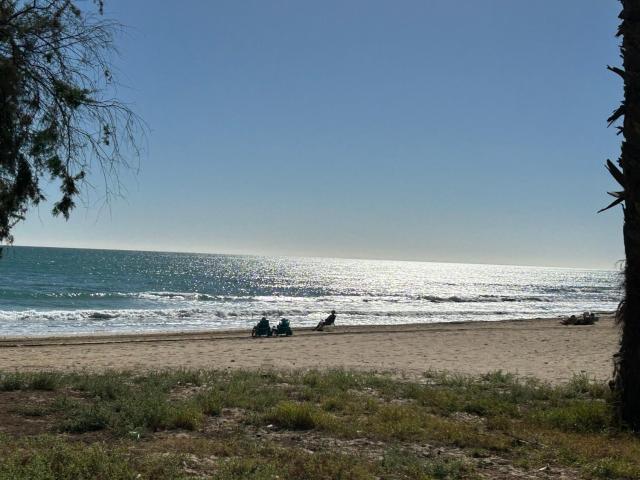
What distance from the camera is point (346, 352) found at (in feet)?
62.2

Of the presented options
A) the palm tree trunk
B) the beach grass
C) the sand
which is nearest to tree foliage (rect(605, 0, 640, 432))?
the palm tree trunk

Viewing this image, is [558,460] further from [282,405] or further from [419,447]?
[282,405]

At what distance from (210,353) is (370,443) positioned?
12824mm

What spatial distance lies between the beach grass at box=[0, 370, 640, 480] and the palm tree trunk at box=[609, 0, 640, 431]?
50 centimetres

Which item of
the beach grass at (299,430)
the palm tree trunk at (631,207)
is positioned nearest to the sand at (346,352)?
the beach grass at (299,430)

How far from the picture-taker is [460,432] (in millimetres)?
6750

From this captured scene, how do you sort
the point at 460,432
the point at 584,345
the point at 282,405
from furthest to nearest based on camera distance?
the point at 584,345 < the point at 282,405 < the point at 460,432

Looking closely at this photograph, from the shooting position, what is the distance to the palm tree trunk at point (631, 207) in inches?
290

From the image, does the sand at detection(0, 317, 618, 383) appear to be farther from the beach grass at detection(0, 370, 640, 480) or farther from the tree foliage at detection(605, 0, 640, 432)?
the tree foliage at detection(605, 0, 640, 432)

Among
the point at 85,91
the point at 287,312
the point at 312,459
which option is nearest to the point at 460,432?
the point at 312,459

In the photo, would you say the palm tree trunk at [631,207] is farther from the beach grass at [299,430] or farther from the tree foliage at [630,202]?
the beach grass at [299,430]

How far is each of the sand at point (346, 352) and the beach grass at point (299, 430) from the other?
3.70m

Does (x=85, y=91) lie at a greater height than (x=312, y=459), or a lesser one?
greater

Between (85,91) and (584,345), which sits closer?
(85,91)
